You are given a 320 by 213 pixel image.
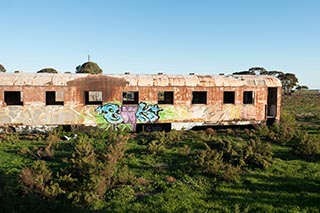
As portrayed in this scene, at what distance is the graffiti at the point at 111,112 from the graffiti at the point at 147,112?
1019 mm

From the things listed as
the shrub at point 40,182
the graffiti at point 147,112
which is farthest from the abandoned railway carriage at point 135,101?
the shrub at point 40,182

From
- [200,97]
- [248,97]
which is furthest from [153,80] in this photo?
[248,97]

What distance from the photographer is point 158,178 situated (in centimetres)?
809

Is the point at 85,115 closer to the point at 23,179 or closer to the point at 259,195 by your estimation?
the point at 23,179

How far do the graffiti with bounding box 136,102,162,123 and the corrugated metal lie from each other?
3.77ft

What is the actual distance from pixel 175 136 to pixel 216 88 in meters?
4.33

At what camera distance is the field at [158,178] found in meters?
6.34

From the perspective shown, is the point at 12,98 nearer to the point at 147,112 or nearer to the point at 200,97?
the point at 147,112

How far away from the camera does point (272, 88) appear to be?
17031mm

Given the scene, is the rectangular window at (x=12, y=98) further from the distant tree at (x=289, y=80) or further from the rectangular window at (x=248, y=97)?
the distant tree at (x=289, y=80)

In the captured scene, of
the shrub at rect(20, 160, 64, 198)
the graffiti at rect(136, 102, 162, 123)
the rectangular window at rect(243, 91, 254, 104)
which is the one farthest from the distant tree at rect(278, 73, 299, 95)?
the shrub at rect(20, 160, 64, 198)

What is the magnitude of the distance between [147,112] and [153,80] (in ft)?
5.66

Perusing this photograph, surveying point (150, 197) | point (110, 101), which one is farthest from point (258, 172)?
point (110, 101)

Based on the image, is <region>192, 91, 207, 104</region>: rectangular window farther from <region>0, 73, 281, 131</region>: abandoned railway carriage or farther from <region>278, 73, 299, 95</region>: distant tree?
<region>278, 73, 299, 95</region>: distant tree
